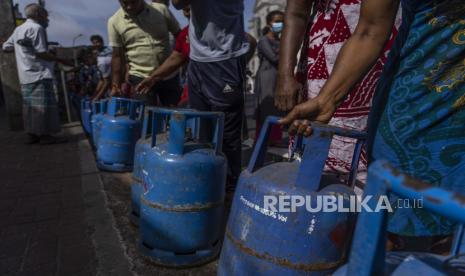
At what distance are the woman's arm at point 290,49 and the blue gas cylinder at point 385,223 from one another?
0.96 metres

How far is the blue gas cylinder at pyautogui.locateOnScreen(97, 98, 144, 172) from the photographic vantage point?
390 centimetres

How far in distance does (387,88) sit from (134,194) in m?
1.89

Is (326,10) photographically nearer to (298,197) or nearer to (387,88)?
(387,88)

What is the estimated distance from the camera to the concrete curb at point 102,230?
205 centimetres

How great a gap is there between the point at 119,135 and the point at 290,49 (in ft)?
9.13

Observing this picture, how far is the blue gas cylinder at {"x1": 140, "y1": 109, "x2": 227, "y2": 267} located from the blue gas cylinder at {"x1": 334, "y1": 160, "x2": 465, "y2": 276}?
1284mm

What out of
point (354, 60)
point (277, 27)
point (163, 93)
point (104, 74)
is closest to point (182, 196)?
point (354, 60)

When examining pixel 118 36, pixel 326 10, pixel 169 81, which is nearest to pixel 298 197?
pixel 326 10

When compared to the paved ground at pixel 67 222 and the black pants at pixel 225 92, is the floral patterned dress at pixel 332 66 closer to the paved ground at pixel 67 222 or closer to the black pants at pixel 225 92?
Answer: the black pants at pixel 225 92

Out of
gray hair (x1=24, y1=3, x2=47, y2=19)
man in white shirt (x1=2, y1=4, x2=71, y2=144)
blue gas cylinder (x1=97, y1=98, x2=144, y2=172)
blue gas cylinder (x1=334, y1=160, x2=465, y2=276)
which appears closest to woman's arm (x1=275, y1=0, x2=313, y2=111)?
blue gas cylinder (x1=334, y1=160, x2=465, y2=276)

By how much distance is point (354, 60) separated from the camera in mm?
1156

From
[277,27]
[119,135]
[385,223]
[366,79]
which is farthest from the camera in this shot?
[277,27]

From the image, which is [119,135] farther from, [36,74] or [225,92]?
[36,74]

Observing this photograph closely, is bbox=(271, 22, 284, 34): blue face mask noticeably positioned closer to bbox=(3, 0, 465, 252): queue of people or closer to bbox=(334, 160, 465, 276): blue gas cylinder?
bbox=(3, 0, 465, 252): queue of people
